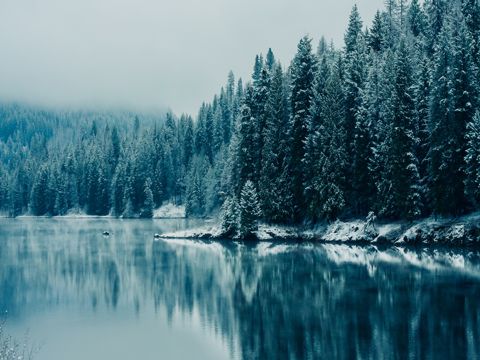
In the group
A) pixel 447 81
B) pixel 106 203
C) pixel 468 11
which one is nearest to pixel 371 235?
pixel 447 81

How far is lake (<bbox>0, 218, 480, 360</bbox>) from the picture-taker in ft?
73.7

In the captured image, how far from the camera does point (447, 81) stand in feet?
183

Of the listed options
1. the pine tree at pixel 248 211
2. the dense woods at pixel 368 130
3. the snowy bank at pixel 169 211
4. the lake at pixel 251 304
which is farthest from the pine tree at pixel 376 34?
the snowy bank at pixel 169 211

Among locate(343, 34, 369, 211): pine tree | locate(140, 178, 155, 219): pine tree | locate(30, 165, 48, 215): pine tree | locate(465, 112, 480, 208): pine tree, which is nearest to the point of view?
locate(465, 112, 480, 208): pine tree

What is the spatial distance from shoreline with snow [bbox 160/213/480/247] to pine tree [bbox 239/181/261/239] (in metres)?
0.99

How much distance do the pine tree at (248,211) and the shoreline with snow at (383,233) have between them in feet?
3.25

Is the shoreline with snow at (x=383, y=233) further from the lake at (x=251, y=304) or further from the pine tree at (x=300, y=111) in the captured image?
the lake at (x=251, y=304)

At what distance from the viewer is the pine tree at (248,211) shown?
2616 inches

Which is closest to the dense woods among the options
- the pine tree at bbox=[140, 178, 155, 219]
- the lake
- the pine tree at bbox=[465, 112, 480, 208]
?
the pine tree at bbox=[465, 112, 480, 208]

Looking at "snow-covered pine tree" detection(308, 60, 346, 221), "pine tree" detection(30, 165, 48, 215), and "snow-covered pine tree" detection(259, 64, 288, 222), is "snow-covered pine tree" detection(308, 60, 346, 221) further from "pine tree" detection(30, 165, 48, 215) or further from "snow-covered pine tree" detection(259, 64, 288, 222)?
"pine tree" detection(30, 165, 48, 215)

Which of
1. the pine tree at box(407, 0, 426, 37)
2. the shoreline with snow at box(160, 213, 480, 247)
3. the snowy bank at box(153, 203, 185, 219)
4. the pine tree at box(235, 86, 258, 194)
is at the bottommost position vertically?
the shoreline with snow at box(160, 213, 480, 247)

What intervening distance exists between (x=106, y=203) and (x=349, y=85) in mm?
110264

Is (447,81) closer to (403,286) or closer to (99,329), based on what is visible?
(403,286)

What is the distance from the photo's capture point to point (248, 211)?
220ft
